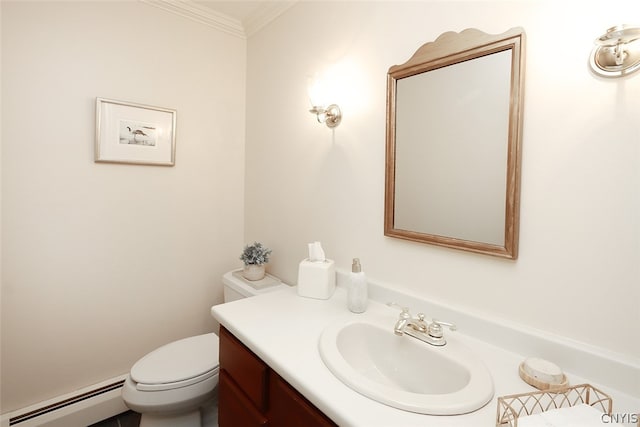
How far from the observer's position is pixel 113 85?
5.31 ft

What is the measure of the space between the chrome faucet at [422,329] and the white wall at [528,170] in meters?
0.14

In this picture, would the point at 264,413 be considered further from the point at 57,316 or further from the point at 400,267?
the point at 57,316

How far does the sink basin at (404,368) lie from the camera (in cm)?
69

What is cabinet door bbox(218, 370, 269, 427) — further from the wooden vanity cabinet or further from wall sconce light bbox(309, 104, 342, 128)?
wall sconce light bbox(309, 104, 342, 128)

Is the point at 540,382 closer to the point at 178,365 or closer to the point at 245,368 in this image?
the point at 245,368

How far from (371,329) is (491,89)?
84 cm

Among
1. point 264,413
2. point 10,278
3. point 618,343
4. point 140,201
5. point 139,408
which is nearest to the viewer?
point 618,343

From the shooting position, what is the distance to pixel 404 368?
97 centimetres

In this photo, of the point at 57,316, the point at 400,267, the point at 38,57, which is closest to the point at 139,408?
the point at 57,316

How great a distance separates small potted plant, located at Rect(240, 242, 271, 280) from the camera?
177 cm

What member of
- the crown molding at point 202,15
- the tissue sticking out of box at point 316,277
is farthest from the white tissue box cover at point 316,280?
the crown molding at point 202,15

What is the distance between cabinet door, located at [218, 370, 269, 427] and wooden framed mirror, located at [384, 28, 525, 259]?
0.76 meters

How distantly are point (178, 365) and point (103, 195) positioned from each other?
934mm

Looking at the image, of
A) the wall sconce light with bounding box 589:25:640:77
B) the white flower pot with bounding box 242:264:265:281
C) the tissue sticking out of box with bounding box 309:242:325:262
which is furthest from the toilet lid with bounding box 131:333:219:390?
the wall sconce light with bounding box 589:25:640:77
